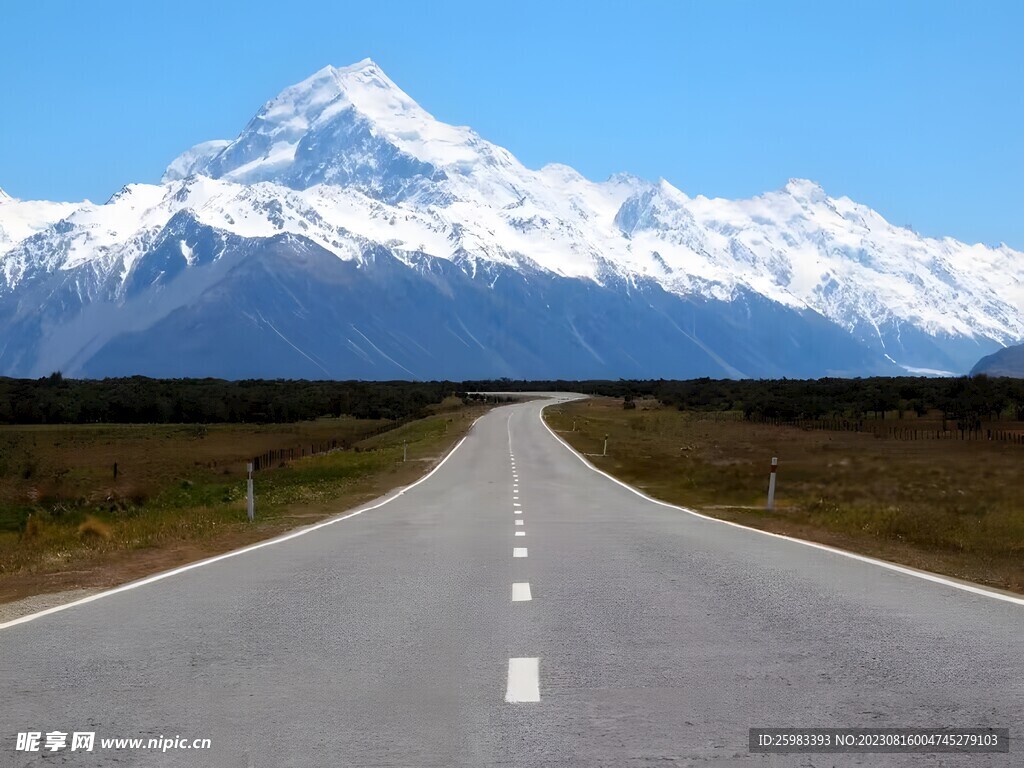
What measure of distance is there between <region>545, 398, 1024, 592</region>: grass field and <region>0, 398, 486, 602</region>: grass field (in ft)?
29.2

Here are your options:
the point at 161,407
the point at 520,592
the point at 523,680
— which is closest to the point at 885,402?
the point at 161,407

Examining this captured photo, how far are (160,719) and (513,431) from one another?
65.4 m

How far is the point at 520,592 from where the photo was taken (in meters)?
11.9

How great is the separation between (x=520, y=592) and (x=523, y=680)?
162 inches

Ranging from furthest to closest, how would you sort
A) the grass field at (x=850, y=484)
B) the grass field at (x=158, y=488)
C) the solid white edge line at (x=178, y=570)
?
the grass field at (x=850, y=484) < the grass field at (x=158, y=488) < the solid white edge line at (x=178, y=570)

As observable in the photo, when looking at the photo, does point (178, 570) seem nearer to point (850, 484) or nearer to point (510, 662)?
point (510, 662)

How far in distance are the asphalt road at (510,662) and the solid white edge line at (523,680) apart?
0.03m

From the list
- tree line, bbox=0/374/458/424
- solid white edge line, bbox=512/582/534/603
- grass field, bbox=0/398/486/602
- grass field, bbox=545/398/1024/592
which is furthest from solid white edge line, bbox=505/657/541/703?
tree line, bbox=0/374/458/424

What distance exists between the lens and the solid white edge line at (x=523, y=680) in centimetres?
739

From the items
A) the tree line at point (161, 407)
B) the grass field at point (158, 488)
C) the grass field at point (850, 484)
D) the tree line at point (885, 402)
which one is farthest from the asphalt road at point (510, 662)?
the tree line at point (161, 407)

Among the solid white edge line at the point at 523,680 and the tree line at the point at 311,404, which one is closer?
the solid white edge line at the point at 523,680

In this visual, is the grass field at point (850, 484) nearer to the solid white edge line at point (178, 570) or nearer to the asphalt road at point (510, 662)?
the asphalt road at point (510, 662)

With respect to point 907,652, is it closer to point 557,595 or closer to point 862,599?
point 862,599

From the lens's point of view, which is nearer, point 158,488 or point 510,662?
point 510,662
